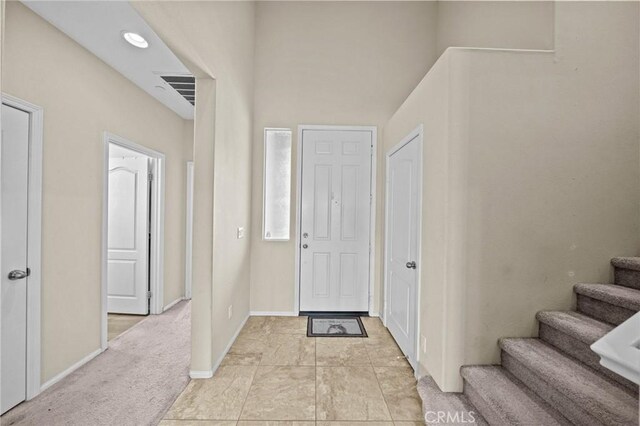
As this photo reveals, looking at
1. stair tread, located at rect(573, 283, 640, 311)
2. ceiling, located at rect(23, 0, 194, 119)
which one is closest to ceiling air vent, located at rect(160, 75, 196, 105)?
ceiling, located at rect(23, 0, 194, 119)

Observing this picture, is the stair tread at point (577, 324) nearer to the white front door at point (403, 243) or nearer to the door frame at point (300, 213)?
the white front door at point (403, 243)

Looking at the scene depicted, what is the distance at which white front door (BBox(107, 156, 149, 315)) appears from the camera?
3793 mm

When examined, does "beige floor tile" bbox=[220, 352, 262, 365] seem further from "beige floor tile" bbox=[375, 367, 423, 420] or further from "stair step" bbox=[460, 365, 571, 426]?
"stair step" bbox=[460, 365, 571, 426]

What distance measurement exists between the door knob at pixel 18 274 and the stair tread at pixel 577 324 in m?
3.53

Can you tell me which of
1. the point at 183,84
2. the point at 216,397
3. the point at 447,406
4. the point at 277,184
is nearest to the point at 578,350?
the point at 447,406

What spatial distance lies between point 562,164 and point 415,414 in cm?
197

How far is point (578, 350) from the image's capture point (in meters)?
1.73

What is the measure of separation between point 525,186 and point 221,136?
7.71 feet

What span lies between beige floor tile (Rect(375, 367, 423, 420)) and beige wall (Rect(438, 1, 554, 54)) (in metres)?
3.04

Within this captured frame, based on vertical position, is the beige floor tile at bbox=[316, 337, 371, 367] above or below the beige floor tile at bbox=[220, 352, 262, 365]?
above

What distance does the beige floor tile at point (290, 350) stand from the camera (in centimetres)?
272

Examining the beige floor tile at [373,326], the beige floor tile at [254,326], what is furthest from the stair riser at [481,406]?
the beige floor tile at [254,326]

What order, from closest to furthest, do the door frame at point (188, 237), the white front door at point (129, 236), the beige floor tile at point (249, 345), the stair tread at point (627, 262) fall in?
the stair tread at point (627, 262) → the beige floor tile at point (249, 345) → the white front door at point (129, 236) → the door frame at point (188, 237)

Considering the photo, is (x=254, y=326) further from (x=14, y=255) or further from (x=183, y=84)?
(x=183, y=84)
